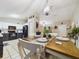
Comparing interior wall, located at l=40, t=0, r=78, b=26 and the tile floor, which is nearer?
interior wall, located at l=40, t=0, r=78, b=26

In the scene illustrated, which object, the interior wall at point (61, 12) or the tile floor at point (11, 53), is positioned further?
the tile floor at point (11, 53)

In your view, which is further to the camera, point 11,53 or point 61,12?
point 11,53

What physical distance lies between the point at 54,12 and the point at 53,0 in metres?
0.33

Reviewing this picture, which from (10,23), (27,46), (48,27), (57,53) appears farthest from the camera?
(10,23)

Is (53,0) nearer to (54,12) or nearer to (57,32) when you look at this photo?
(54,12)

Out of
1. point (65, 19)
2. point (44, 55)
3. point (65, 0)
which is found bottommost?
point (44, 55)

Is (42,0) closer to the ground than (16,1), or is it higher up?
closer to the ground

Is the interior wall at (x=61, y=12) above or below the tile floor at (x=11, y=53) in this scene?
above

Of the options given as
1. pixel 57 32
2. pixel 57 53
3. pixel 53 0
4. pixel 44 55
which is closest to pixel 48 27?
pixel 57 32

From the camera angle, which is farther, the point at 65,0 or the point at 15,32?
the point at 15,32

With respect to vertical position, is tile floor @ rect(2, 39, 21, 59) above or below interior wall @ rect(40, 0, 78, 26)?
below

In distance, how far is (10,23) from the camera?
7523 mm

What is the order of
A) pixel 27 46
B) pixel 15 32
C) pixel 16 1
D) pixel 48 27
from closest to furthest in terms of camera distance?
pixel 27 46
pixel 48 27
pixel 16 1
pixel 15 32

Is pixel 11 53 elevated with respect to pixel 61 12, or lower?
lower
